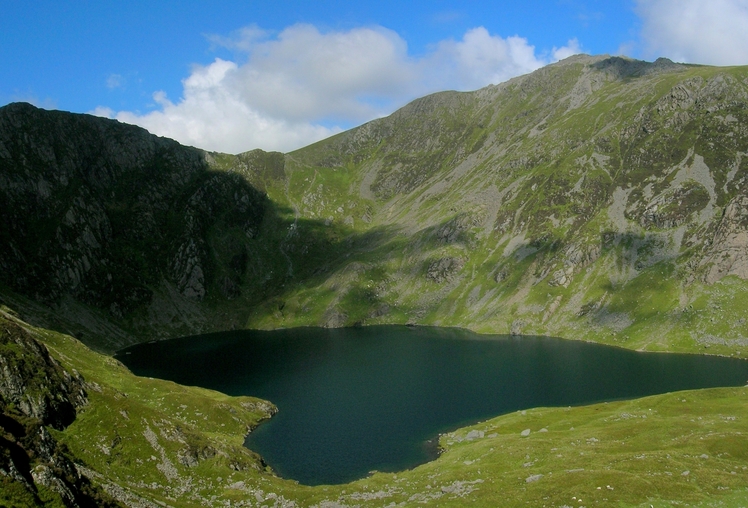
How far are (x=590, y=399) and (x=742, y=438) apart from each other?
56648 mm

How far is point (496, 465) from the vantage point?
65.7 meters

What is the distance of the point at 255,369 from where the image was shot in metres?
159

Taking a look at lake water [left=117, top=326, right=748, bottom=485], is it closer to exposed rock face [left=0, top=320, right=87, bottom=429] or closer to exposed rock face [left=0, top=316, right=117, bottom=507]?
exposed rock face [left=0, top=320, right=87, bottom=429]

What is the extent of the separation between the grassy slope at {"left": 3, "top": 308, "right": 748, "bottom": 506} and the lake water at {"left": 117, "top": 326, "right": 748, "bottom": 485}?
43.0 feet

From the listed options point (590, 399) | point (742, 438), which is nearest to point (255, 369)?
point (590, 399)

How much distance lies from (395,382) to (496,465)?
69547 mm

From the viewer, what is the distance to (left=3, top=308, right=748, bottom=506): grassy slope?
46250mm

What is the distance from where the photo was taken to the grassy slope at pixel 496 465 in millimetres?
46250

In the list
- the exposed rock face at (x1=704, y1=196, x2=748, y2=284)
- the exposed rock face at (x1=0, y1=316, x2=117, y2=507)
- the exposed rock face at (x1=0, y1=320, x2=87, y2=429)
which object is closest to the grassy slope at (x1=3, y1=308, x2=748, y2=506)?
the exposed rock face at (x1=0, y1=320, x2=87, y2=429)

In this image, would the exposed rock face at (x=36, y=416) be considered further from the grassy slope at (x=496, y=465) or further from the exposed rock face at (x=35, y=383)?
the grassy slope at (x=496, y=465)

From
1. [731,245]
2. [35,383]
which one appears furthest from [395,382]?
[731,245]

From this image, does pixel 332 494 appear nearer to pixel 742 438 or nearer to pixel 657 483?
pixel 657 483

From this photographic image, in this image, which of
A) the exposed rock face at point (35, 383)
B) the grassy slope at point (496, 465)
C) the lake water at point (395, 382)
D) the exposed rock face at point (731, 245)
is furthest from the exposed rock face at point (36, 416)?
the exposed rock face at point (731, 245)

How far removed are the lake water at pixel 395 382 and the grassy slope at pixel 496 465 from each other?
13117 millimetres
